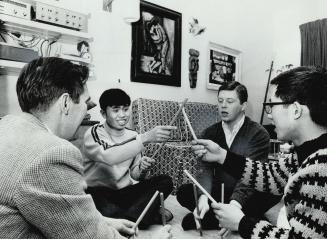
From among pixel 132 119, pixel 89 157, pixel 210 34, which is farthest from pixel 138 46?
pixel 89 157

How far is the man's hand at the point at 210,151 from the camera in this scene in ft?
6.50

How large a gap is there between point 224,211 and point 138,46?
10.4 ft

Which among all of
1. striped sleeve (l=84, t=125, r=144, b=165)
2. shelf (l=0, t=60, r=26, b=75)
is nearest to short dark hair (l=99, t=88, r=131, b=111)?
striped sleeve (l=84, t=125, r=144, b=165)

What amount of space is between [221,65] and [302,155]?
4.37 m

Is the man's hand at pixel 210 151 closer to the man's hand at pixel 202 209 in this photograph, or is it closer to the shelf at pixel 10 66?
the man's hand at pixel 202 209

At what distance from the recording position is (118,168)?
2.61m

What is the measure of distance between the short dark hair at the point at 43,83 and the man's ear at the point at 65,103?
0.01 meters

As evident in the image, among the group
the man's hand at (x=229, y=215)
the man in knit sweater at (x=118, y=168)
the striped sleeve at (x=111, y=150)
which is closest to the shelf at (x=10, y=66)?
the man in knit sweater at (x=118, y=168)

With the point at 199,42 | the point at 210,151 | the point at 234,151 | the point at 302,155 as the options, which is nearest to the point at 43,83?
the point at 302,155

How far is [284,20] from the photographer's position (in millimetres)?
6438

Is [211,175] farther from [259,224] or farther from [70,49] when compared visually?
[70,49]

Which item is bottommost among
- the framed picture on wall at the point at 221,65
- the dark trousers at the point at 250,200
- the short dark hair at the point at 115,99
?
the dark trousers at the point at 250,200

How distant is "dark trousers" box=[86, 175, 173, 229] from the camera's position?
241 cm

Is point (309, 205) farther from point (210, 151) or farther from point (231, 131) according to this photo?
point (231, 131)
